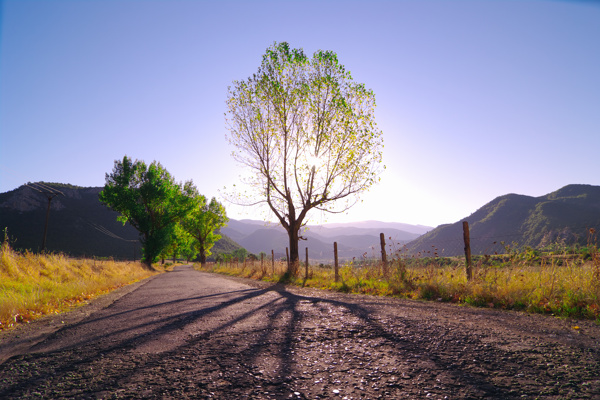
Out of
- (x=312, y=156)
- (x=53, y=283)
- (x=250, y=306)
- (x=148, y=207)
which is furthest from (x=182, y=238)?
(x=250, y=306)

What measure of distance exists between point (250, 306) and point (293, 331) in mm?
2936

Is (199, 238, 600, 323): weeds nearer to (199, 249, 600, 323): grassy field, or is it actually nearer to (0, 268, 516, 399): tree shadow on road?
(199, 249, 600, 323): grassy field

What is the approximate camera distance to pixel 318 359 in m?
3.23

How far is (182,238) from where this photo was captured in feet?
155

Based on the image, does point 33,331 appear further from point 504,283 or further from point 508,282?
point 508,282

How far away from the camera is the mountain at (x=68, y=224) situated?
75875 millimetres

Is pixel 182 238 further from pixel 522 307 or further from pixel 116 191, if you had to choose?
pixel 522 307

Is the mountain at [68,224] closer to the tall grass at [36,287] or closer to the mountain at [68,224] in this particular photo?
the mountain at [68,224]

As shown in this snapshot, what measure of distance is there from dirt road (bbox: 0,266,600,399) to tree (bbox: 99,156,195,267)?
→ 1329 inches

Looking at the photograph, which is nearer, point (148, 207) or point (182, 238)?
point (148, 207)

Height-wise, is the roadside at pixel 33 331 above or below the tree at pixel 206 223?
below

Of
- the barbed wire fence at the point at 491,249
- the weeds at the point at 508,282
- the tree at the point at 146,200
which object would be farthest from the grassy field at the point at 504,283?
the tree at the point at 146,200

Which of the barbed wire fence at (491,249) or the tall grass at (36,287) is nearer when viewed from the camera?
the tall grass at (36,287)

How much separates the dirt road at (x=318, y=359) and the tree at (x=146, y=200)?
3375 cm
